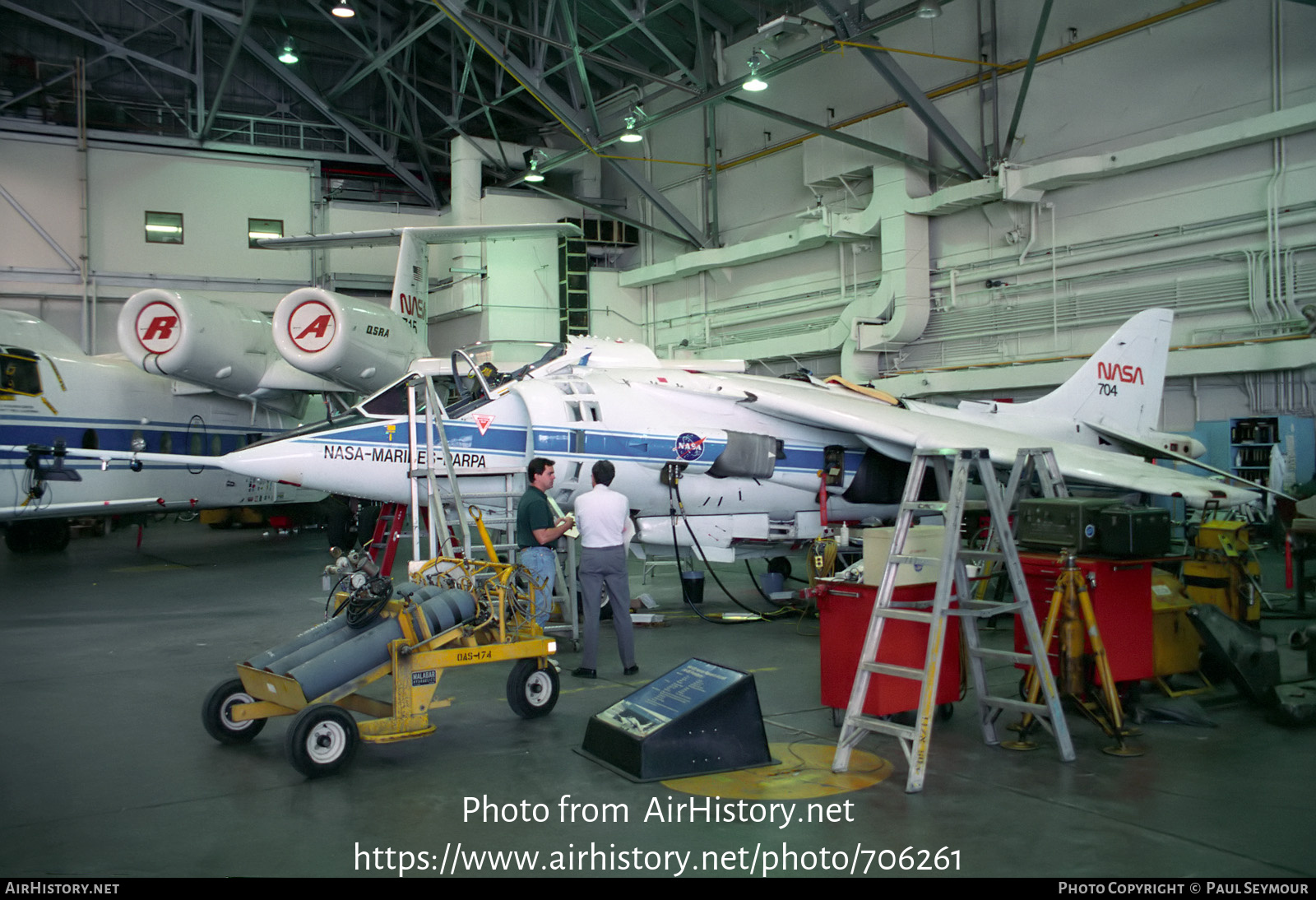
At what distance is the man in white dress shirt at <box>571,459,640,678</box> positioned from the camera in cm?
696

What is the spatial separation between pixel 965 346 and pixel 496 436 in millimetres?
13335

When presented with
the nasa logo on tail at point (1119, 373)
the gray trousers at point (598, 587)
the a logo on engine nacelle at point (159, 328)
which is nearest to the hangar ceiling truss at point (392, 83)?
the nasa logo on tail at point (1119, 373)

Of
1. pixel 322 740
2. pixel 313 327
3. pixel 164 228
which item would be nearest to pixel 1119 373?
pixel 322 740

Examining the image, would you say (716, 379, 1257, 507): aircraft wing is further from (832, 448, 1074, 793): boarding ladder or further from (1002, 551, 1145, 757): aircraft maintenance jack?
(832, 448, 1074, 793): boarding ladder

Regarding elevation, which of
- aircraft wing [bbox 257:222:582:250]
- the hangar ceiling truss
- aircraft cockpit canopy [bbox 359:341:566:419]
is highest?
the hangar ceiling truss

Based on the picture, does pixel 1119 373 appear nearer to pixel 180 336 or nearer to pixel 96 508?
pixel 180 336

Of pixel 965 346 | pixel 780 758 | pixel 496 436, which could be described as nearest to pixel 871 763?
pixel 780 758

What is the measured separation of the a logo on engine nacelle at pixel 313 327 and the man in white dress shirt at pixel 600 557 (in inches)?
361

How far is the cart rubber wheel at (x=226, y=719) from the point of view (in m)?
5.48

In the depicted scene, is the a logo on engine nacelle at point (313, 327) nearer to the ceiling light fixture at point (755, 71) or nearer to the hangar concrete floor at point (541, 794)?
the hangar concrete floor at point (541, 794)

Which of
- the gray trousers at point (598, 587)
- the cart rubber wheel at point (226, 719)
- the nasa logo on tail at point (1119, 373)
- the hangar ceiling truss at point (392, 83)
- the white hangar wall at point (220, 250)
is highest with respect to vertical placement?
the hangar ceiling truss at point (392, 83)

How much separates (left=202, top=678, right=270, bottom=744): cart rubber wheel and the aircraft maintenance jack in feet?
14.4

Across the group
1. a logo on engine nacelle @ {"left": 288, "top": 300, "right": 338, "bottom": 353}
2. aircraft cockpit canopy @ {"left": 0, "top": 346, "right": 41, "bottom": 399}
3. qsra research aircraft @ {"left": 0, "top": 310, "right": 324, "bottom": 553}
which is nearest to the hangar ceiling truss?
a logo on engine nacelle @ {"left": 288, "top": 300, "right": 338, "bottom": 353}

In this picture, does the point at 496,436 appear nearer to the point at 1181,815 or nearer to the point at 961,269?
the point at 1181,815
